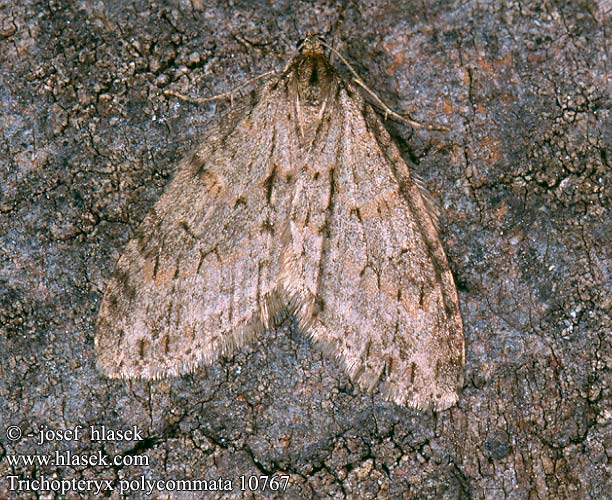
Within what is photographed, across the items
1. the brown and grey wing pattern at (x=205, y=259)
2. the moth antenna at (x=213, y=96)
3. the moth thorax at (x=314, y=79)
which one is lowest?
the brown and grey wing pattern at (x=205, y=259)

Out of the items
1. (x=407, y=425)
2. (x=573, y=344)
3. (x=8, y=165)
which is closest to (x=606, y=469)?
(x=573, y=344)

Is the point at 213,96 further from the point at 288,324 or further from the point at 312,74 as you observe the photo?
the point at 288,324

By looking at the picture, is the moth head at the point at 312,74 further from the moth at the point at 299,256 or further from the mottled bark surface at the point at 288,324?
the mottled bark surface at the point at 288,324

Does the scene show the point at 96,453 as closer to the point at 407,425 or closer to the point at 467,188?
the point at 407,425

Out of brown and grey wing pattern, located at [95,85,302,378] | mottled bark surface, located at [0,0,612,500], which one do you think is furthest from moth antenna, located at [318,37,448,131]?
brown and grey wing pattern, located at [95,85,302,378]

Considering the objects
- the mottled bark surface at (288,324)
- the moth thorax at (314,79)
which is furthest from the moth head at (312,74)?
the mottled bark surface at (288,324)

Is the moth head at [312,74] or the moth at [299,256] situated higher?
the moth head at [312,74]

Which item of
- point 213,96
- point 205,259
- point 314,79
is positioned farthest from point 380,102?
point 205,259

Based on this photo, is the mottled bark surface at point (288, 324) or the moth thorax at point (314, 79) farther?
the moth thorax at point (314, 79)
